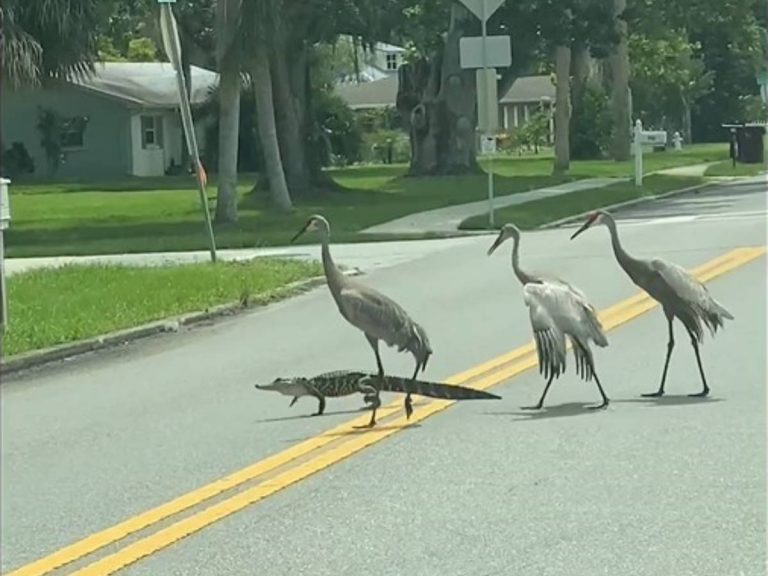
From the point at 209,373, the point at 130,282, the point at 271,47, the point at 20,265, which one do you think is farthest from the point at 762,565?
the point at 271,47

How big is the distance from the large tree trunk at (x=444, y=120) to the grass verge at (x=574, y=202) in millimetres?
5714

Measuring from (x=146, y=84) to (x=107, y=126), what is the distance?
2685 millimetres

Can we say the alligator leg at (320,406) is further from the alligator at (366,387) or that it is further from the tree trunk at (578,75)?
the tree trunk at (578,75)

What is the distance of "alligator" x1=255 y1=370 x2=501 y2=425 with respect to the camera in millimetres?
10508

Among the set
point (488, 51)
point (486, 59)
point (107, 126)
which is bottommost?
point (107, 126)

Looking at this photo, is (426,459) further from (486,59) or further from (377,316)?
(486,59)

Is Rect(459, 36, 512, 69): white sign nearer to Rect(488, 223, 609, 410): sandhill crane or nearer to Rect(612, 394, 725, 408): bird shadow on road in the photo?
Rect(612, 394, 725, 408): bird shadow on road

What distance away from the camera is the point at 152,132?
5912 centimetres

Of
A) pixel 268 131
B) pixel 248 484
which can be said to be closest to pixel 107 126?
pixel 268 131

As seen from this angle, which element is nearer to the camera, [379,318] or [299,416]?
[379,318]

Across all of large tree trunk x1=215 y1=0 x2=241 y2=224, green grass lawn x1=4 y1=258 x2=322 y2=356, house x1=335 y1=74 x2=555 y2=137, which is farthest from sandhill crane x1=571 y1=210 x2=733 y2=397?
house x1=335 y1=74 x2=555 y2=137

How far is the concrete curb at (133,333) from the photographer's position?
46.6ft

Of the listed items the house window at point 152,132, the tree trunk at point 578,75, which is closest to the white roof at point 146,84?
the house window at point 152,132

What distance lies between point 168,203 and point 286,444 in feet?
97.4
